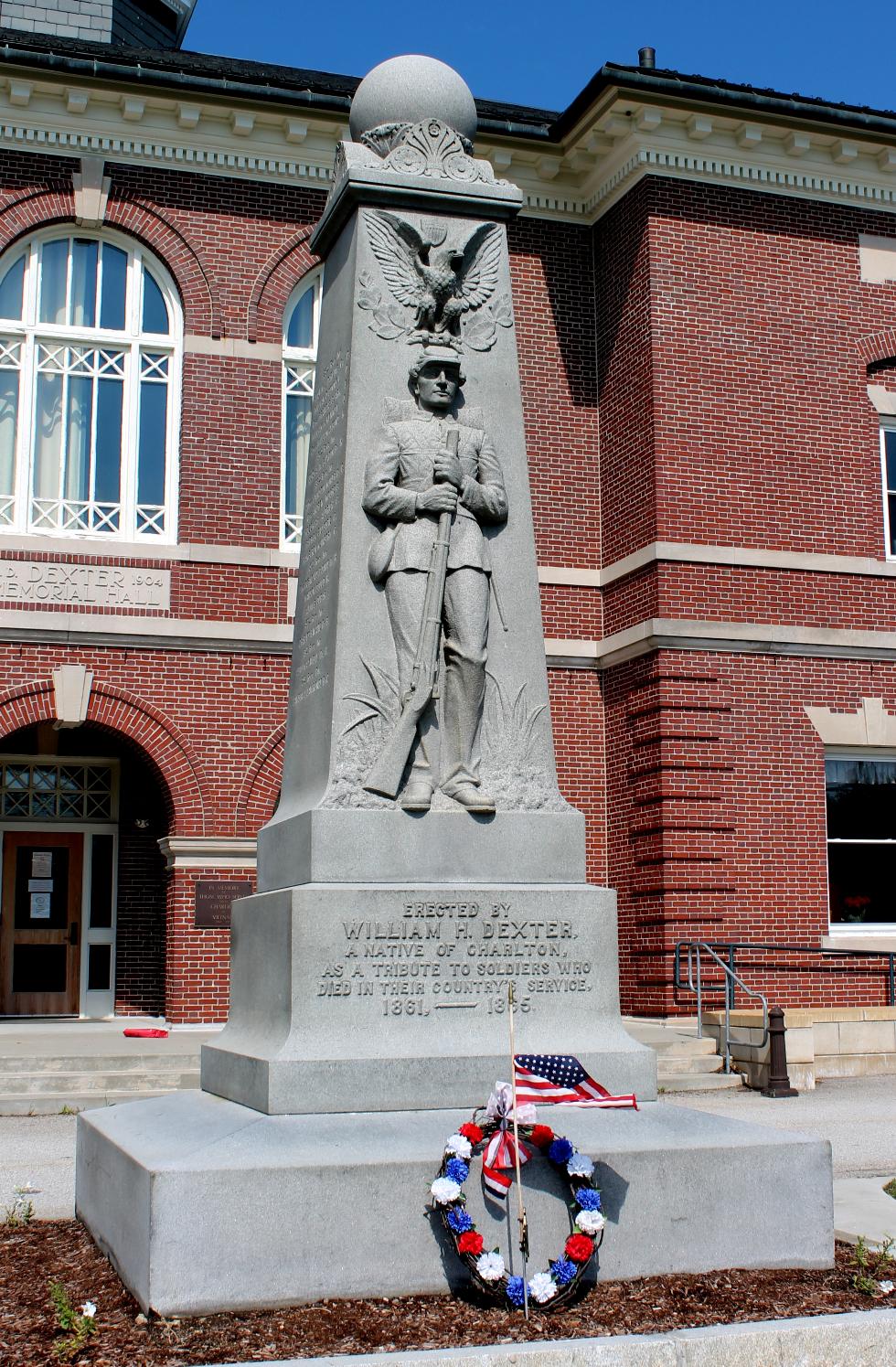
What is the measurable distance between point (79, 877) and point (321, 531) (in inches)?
531

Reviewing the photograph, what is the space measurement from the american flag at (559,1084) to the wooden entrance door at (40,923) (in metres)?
14.6

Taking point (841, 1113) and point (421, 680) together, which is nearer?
point (421, 680)

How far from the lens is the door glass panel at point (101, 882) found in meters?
19.2

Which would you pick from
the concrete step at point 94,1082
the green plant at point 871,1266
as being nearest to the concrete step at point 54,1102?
the concrete step at point 94,1082

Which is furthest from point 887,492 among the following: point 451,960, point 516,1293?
point 516,1293

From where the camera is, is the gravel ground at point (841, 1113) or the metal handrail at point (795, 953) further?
the metal handrail at point (795, 953)

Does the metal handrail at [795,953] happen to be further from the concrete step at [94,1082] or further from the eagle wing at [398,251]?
the eagle wing at [398,251]

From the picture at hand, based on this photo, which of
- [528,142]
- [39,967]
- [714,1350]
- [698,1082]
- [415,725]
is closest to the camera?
[714,1350]

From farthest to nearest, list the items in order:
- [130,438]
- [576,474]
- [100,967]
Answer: [100,967]
[576,474]
[130,438]

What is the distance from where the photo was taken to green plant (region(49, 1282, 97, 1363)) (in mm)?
4266

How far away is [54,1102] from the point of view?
39.8 ft

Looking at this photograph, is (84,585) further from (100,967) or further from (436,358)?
(436,358)

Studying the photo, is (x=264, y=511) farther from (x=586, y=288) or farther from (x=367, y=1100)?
(x=367, y=1100)

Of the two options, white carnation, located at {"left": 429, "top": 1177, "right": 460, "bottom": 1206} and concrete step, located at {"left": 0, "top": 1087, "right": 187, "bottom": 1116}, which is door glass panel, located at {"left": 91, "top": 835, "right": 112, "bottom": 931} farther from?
white carnation, located at {"left": 429, "top": 1177, "right": 460, "bottom": 1206}
